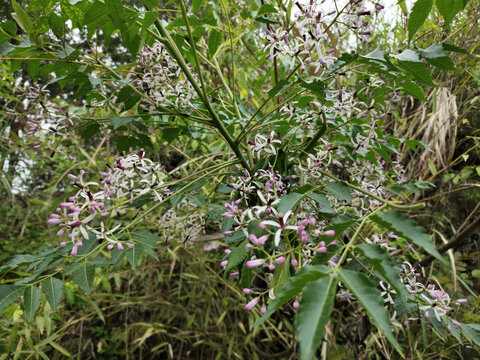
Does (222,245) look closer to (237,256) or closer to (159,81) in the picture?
(159,81)

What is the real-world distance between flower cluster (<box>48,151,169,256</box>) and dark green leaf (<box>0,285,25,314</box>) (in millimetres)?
127

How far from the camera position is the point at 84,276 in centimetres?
59

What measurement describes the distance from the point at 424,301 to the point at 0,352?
1630mm

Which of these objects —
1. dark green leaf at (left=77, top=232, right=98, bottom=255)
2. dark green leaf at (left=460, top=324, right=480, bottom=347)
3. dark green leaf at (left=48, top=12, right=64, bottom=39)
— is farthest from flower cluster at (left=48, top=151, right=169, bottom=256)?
dark green leaf at (left=460, top=324, right=480, bottom=347)

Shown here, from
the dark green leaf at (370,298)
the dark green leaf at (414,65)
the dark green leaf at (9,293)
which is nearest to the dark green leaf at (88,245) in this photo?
the dark green leaf at (9,293)

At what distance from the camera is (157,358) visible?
194cm

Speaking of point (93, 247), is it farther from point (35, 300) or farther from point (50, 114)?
point (50, 114)

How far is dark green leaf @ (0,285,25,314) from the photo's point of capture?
0.57 meters

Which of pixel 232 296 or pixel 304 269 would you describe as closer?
pixel 304 269

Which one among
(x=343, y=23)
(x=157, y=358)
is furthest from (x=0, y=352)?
(x=343, y=23)

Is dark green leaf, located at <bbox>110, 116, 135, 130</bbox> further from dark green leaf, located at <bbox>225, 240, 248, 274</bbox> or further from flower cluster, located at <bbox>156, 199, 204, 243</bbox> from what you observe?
dark green leaf, located at <bbox>225, 240, 248, 274</bbox>

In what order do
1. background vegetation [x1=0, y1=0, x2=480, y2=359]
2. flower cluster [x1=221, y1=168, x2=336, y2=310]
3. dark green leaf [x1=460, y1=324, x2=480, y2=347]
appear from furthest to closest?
1. background vegetation [x1=0, y1=0, x2=480, y2=359]
2. dark green leaf [x1=460, y1=324, x2=480, y2=347]
3. flower cluster [x1=221, y1=168, x2=336, y2=310]

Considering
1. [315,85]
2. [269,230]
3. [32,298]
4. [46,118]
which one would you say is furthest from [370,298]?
[46,118]

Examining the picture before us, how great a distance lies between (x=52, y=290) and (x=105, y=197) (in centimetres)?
19
